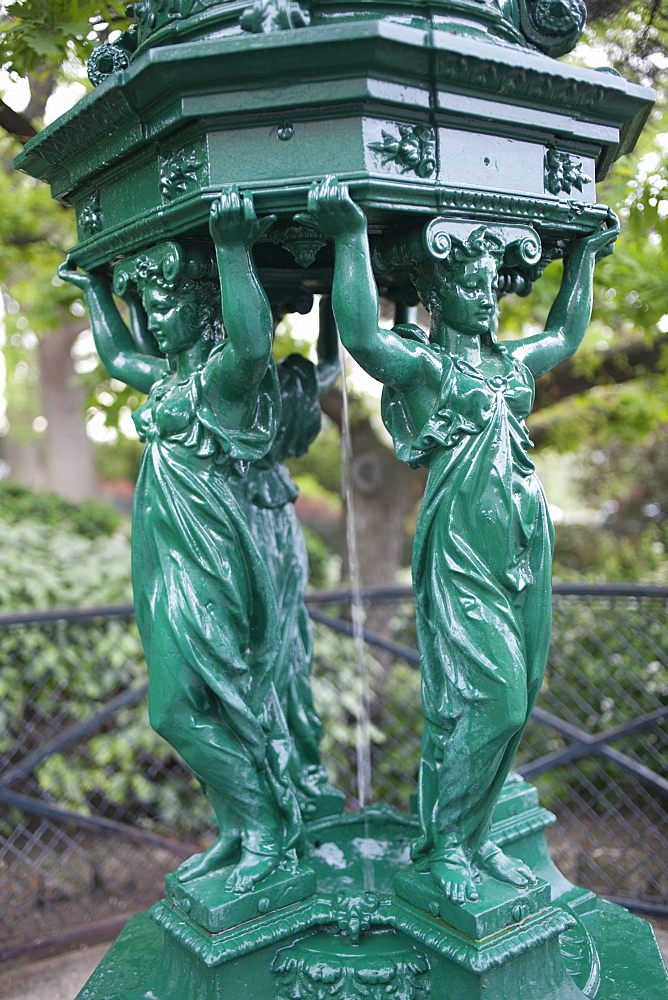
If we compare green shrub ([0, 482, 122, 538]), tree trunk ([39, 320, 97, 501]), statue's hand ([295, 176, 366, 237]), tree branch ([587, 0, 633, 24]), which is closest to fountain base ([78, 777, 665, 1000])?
statue's hand ([295, 176, 366, 237])

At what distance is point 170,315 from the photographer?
2.14 metres

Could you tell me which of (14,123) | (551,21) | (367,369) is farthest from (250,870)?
(14,123)

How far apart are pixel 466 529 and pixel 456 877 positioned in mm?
865

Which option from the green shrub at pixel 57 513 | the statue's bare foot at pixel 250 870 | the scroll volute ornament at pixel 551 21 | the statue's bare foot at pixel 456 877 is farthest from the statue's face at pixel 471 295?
the green shrub at pixel 57 513

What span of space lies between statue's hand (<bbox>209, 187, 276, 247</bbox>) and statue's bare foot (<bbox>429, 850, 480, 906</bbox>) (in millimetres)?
1621

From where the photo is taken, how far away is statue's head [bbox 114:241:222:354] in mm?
2109

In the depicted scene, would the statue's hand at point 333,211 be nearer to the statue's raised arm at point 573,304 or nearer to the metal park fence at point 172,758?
the statue's raised arm at point 573,304

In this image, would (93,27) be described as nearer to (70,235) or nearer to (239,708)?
(239,708)

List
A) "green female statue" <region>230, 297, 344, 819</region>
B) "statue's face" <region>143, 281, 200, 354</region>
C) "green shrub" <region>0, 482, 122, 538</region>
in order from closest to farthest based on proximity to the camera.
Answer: "statue's face" <region>143, 281, 200, 354</region>, "green female statue" <region>230, 297, 344, 819</region>, "green shrub" <region>0, 482, 122, 538</region>

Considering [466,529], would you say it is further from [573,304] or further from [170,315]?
[170,315]

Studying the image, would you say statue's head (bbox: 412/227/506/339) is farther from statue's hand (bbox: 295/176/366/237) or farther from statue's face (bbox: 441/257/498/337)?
statue's hand (bbox: 295/176/366/237)

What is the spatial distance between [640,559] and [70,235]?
5.26 metres

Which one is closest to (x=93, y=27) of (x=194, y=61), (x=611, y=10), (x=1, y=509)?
(x=194, y=61)

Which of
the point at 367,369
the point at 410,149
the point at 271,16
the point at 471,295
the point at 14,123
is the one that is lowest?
the point at 367,369
